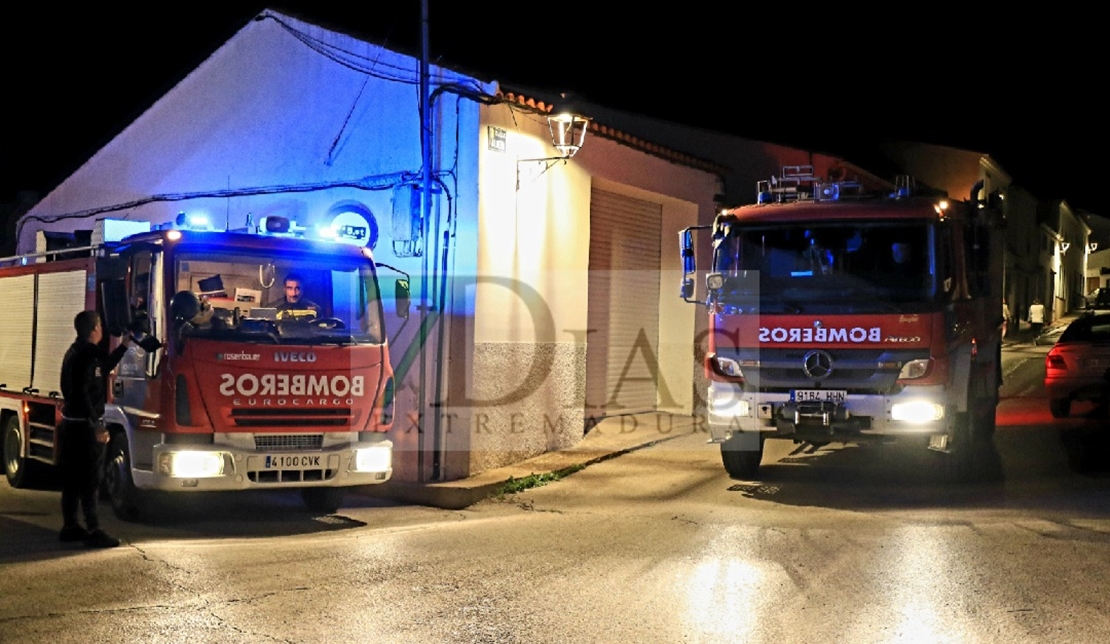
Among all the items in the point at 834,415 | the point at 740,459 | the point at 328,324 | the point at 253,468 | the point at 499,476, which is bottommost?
the point at 499,476

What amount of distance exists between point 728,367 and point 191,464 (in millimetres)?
5197

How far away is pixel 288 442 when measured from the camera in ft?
29.5

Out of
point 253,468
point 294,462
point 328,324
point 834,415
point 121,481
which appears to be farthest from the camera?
point 834,415

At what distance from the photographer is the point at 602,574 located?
23.4 ft

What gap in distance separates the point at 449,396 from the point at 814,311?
3989 mm

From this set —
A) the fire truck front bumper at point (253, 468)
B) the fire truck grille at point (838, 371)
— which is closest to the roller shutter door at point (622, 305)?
the fire truck grille at point (838, 371)

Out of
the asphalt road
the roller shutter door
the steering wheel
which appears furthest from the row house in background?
the steering wheel

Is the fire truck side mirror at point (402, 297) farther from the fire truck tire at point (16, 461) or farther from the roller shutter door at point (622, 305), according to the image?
the roller shutter door at point (622, 305)

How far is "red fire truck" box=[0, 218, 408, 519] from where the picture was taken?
28.3ft

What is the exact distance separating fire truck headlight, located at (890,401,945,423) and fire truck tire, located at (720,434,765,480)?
60.1 inches

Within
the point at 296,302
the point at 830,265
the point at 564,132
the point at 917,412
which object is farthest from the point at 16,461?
the point at 917,412

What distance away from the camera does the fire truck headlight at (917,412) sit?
10.0m

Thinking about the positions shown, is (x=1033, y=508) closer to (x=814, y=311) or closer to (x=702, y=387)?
(x=814, y=311)

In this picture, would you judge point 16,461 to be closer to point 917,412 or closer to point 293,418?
point 293,418
